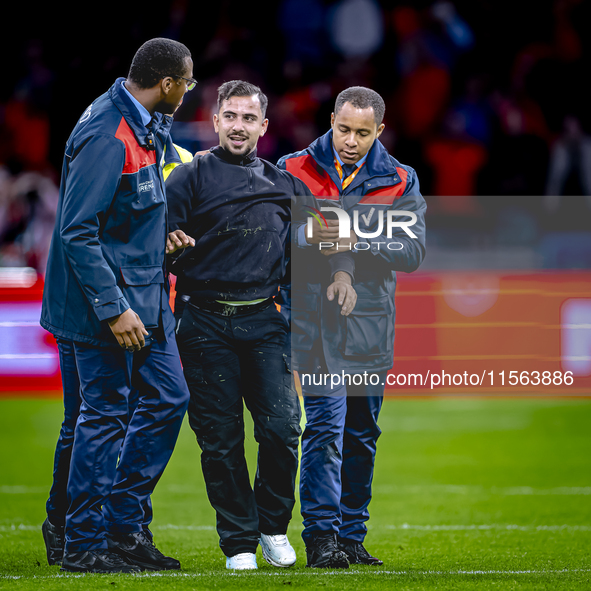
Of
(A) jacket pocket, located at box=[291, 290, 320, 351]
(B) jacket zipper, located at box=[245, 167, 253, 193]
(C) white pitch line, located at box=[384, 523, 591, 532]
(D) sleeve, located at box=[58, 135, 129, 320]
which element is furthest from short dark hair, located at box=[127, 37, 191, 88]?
(C) white pitch line, located at box=[384, 523, 591, 532]

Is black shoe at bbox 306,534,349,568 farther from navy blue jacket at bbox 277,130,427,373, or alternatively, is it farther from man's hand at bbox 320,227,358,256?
man's hand at bbox 320,227,358,256

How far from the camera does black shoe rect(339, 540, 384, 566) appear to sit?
14.6 feet

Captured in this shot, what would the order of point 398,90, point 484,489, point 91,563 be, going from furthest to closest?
point 398,90 → point 484,489 → point 91,563

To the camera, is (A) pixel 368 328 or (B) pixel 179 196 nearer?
(B) pixel 179 196

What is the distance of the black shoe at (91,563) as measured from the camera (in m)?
4.04

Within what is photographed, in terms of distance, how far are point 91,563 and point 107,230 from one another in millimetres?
1398

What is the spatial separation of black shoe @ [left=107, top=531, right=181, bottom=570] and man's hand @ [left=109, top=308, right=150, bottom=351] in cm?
87

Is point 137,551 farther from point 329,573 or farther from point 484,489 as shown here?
point 484,489

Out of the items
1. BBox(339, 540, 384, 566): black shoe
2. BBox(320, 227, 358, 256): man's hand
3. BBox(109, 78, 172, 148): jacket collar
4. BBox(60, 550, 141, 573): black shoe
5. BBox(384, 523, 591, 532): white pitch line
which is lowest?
BBox(384, 523, 591, 532): white pitch line

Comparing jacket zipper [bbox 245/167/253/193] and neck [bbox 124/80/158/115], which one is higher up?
neck [bbox 124/80/158/115]

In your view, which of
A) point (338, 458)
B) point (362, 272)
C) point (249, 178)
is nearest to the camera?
point (249, 178)

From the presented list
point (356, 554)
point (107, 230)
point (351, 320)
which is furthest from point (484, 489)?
point (107, 230)

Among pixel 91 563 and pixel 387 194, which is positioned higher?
pixel 387 194

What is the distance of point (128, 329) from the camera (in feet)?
13.0
